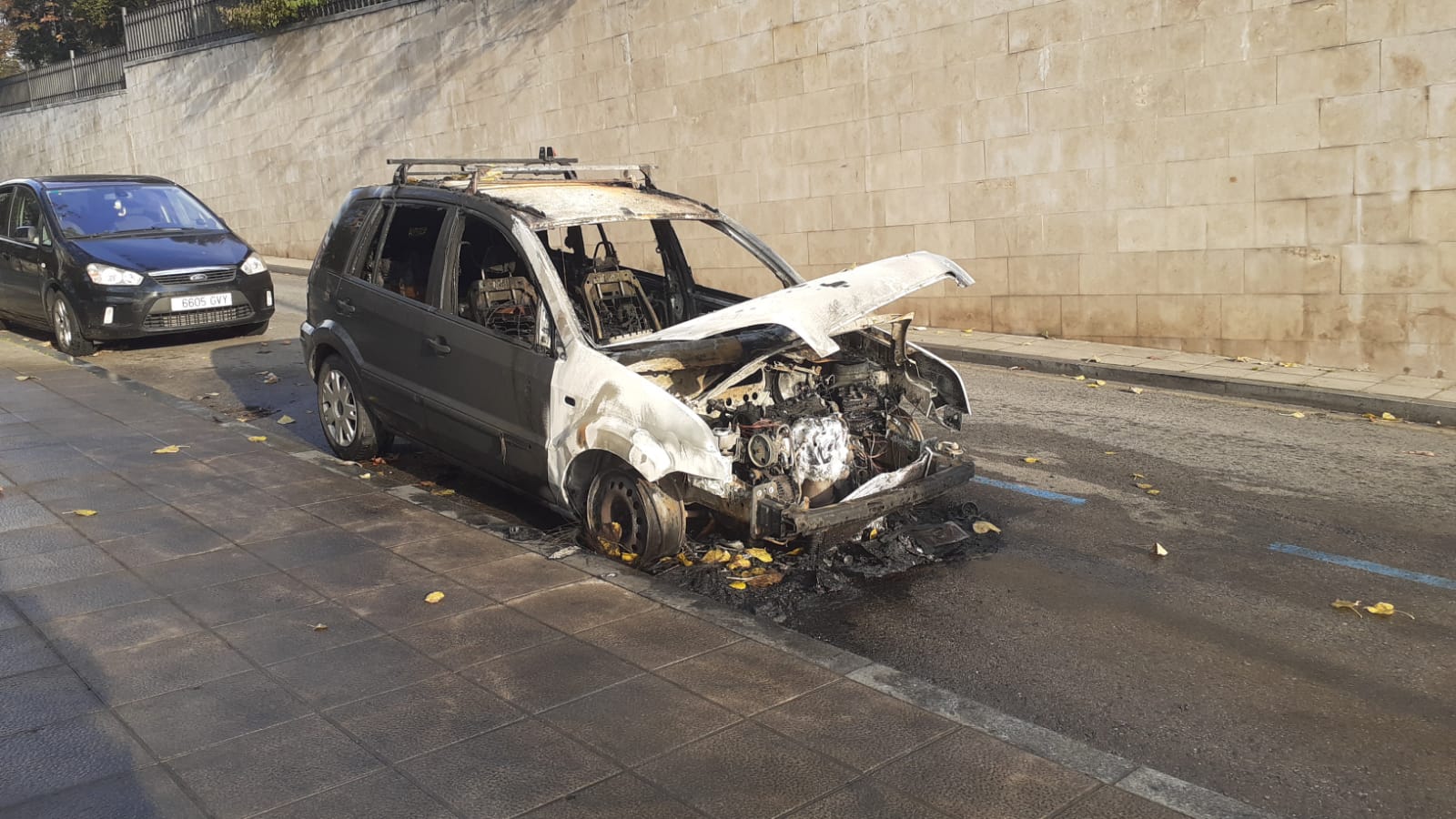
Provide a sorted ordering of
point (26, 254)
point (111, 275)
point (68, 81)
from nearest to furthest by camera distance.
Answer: point (111, 275)
point (26, 254)
point (68, 81)

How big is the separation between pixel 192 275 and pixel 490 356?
735 cm

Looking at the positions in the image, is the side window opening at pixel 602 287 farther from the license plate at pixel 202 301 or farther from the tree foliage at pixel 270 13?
the tree foliage at pixel 270 13

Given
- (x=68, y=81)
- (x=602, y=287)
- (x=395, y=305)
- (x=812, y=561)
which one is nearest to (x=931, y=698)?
(x=812, y=561)

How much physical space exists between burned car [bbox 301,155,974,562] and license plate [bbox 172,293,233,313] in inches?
199

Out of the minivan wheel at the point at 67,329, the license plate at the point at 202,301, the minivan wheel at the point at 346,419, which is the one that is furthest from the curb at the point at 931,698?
the minivan wheel at the point at 67,329

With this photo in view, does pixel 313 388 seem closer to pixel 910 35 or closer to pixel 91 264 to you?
pixel 91 264

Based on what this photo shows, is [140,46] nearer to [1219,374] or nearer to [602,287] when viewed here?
[602,287]

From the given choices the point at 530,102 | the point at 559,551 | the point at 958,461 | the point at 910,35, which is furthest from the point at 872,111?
the point at 559,551

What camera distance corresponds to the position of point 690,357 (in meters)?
5.56

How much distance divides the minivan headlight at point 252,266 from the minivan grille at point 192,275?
0.17 metres

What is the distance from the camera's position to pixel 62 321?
12078 millimetres

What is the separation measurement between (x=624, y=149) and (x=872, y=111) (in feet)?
15.5

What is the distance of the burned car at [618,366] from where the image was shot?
525 cm

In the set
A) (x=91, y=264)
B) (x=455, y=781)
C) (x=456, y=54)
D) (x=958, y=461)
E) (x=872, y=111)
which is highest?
(x=456, y=54)
